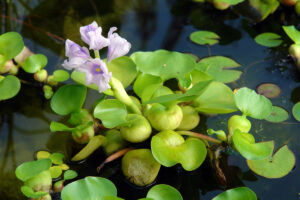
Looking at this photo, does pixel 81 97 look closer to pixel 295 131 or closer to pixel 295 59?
pixel 295 131

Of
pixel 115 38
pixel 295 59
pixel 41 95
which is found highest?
pixel 115 38

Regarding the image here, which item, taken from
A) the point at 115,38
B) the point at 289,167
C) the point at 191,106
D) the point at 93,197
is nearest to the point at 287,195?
the point at 289,167

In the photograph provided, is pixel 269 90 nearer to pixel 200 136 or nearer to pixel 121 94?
pixel 200 136

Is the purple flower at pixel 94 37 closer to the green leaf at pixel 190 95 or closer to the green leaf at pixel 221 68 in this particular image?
the green leaf at pixel 190 95

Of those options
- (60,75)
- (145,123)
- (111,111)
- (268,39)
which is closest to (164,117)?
(145,123)

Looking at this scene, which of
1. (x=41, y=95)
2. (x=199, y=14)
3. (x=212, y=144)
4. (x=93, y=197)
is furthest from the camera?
(x=199, y=14)

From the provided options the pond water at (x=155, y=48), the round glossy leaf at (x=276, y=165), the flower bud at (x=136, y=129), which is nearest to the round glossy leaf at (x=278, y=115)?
the pond water at (x=155, y=48)
